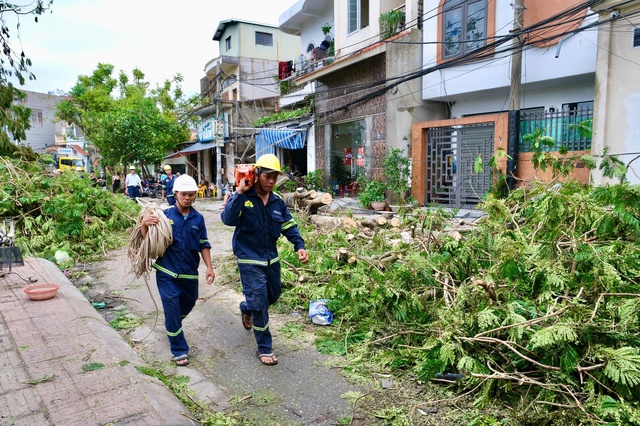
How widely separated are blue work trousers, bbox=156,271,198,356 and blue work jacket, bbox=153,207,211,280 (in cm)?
6

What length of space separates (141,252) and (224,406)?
4.99ft

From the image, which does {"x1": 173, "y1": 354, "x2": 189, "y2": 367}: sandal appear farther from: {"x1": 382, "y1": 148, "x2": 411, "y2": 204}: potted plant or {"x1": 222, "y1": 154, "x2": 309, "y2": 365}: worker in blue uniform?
{"x1": 382, "y1": 148, "x2": 411, "y2": 204}: potted plant

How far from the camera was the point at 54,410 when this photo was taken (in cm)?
284

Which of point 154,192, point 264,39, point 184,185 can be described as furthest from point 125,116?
point 184,185

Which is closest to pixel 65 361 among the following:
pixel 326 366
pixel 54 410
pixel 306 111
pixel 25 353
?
pixel 25 353

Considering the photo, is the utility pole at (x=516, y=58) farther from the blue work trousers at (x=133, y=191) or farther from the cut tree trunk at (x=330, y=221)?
the blue work trousers at (x=133, y=191)

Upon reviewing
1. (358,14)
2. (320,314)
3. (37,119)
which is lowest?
(320,314)

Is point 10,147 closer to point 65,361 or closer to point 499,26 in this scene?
point 65,361

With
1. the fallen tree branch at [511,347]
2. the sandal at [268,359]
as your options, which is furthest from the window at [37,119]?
the fallen tree branch at [511,347]

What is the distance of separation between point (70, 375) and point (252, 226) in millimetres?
1734

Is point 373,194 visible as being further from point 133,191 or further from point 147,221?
point 147,221

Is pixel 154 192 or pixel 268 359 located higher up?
pixel 154 192

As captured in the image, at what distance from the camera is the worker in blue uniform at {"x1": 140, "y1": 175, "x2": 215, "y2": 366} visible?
3.89m

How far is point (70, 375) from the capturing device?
10.9ft
